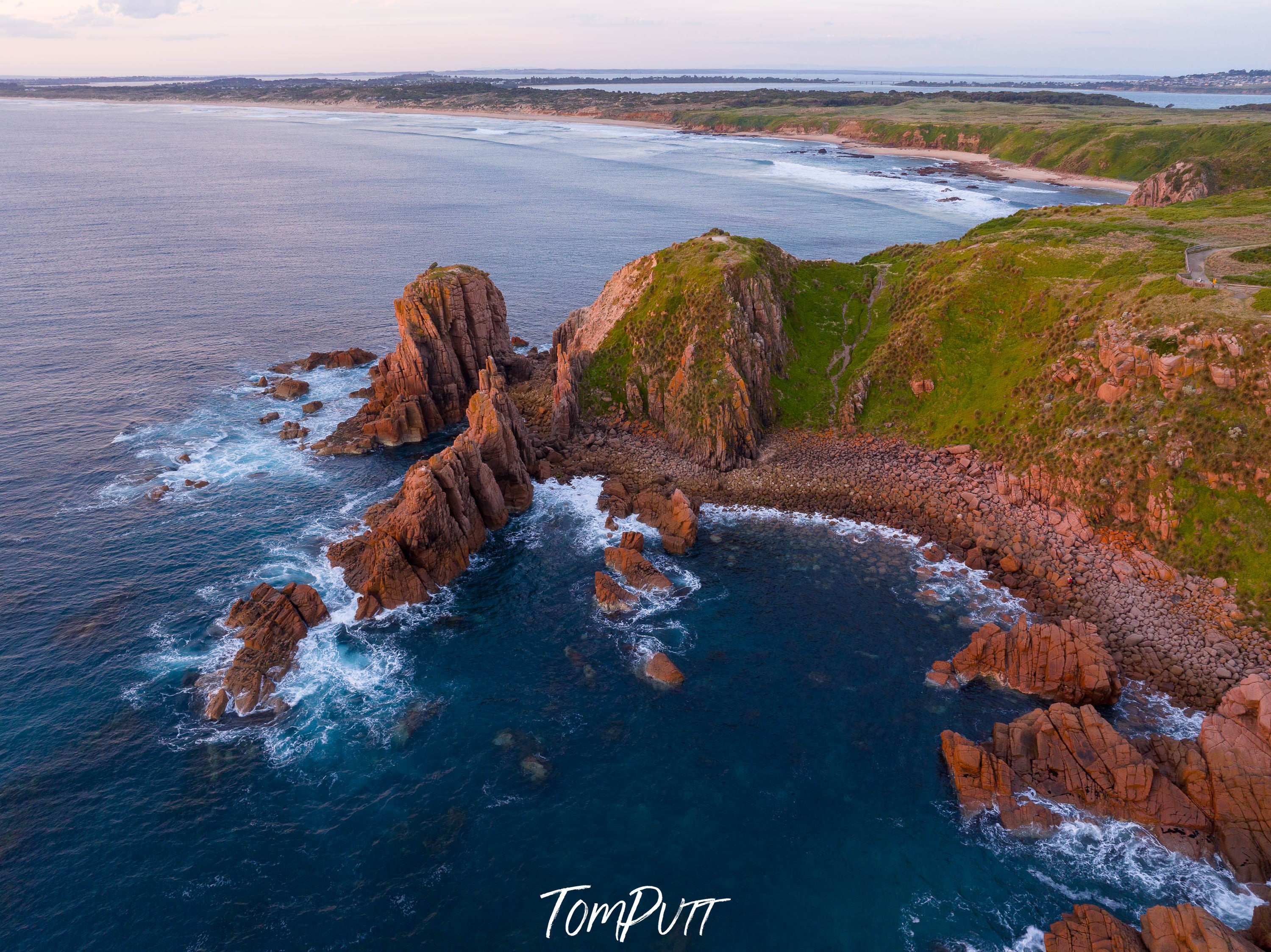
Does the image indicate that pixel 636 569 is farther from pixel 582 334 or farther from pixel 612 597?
pixel 582 334

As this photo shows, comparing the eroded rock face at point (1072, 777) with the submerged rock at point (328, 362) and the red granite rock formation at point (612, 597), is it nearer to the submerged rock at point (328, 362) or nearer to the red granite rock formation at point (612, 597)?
the red granite rock formation at point (612, 597)

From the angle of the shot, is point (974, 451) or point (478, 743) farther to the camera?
Result: point (974, 451)

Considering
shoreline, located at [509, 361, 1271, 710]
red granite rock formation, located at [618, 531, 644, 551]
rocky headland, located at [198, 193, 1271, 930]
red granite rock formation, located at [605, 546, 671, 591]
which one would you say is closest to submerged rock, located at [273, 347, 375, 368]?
rocky headland, located at [198, 193, 1271, 930]

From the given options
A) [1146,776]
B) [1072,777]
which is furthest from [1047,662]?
[1146,776]

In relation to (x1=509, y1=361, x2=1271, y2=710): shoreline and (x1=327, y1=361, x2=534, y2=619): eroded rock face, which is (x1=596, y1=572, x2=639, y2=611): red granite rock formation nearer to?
(x1=327, y1=361, x2=534, y2=619): eroded rock face

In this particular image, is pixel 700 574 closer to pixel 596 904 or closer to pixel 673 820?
pixel 673 820

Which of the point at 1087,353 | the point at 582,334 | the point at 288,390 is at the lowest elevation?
the point at 288,390

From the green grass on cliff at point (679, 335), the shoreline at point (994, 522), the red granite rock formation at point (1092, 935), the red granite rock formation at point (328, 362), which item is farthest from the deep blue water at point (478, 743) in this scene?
the red granite rock formation at point (328, 362)
